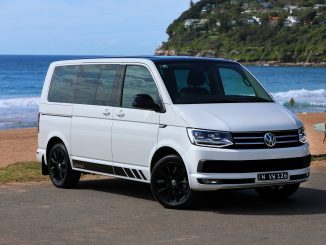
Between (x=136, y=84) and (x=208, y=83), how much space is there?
0.96m

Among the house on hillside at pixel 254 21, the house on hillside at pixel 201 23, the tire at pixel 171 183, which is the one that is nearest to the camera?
the tire at pixel 171 183

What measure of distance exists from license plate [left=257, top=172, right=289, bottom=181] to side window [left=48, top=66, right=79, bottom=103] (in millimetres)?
3516

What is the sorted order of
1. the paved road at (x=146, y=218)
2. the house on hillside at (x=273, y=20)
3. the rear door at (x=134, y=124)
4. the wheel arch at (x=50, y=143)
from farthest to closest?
1. the house on hillside at (x=273, y=20)
2. the wheel arch at (x=50, y=143)
3. the rear door at (x=134, y=124)
4. the paved road at (x=146, y=218)

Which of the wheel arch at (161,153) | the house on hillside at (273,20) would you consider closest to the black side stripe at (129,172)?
the wheel arch at (161,153)

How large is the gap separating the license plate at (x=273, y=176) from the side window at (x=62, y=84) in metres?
3.52

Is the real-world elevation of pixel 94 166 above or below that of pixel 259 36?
above

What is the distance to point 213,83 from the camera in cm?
1037

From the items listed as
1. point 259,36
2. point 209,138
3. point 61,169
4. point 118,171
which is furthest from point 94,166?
point 259,36

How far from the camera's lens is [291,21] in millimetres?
185250

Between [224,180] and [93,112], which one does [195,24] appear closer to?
[93,112]

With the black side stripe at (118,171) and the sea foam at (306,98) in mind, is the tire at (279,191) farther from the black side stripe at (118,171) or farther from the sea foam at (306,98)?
the sea foam at (306,98)

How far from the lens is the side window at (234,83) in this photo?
10.4 m

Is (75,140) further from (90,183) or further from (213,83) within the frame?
(213,83)

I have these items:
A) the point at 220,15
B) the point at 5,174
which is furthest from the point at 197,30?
the point at 5,174
